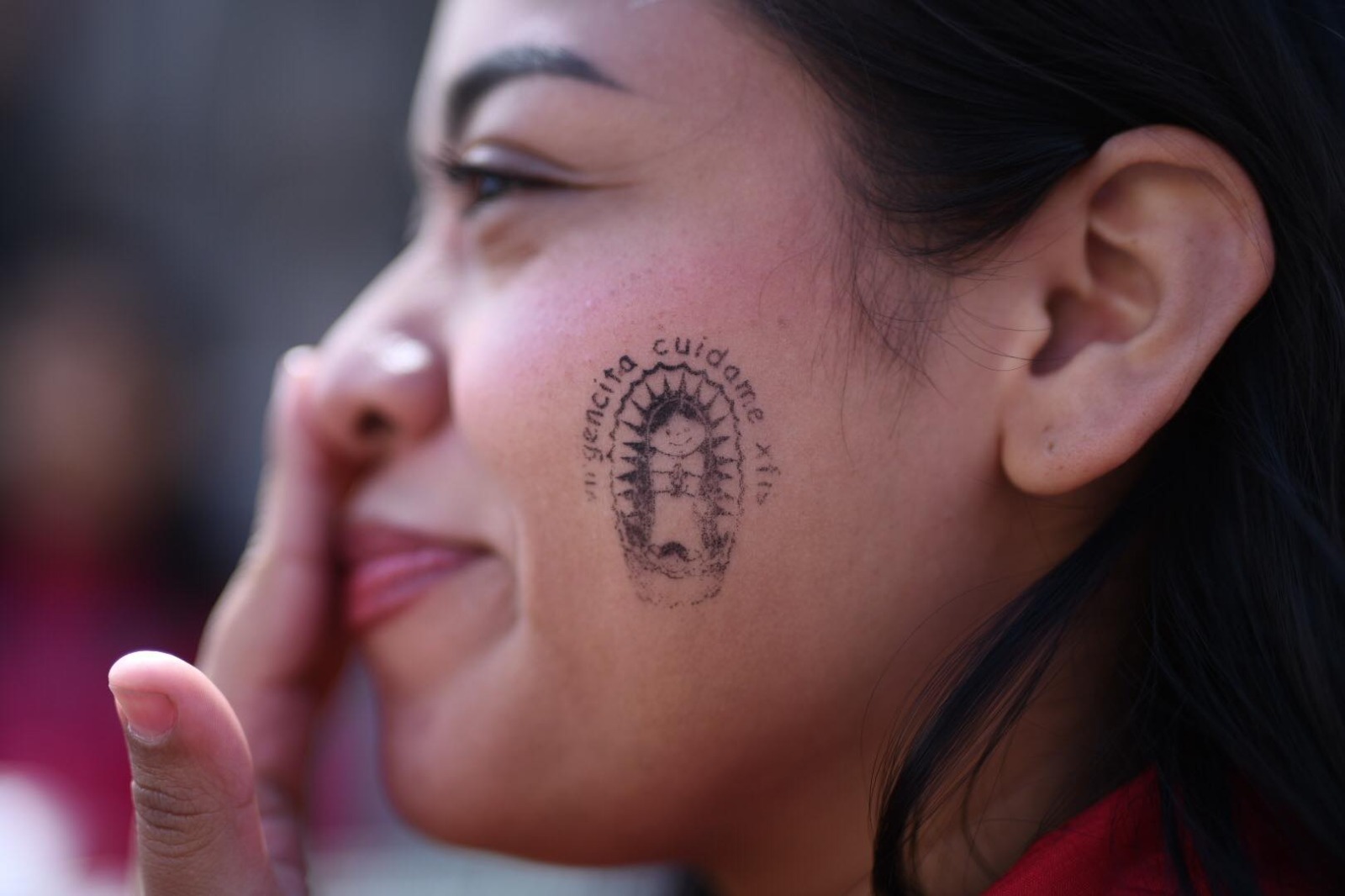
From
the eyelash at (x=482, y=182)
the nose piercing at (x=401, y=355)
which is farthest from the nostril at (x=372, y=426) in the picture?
the eyelash at (x=482, y=182)

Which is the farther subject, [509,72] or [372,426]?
[372,426]

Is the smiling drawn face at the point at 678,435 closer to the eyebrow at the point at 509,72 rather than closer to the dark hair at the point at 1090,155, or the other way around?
the dark hair at the point at 1090,155

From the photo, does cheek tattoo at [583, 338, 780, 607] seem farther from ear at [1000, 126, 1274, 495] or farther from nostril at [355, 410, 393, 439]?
nostril at [355, 410, 393, 439]

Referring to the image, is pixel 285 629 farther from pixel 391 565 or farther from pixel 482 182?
pixel 482 182

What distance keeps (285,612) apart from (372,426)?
0.36 m

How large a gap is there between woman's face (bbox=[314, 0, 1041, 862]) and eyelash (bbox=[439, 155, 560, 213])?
0.01m

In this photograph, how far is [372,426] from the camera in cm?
159

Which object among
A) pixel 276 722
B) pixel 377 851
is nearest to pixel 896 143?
pixel 276 722

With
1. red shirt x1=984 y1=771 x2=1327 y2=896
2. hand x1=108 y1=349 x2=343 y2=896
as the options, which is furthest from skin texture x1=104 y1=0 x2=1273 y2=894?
hand x1=108 y1=349 x2=343 y2=896

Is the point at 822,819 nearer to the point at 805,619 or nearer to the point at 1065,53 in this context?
the point at 805,619

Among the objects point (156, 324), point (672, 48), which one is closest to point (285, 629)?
point (672, 48)

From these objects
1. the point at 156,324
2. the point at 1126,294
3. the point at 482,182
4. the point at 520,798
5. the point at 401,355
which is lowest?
the point at 520,798

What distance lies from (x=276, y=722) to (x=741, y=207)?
1098 millimetres

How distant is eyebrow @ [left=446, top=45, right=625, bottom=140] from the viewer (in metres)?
1.32
